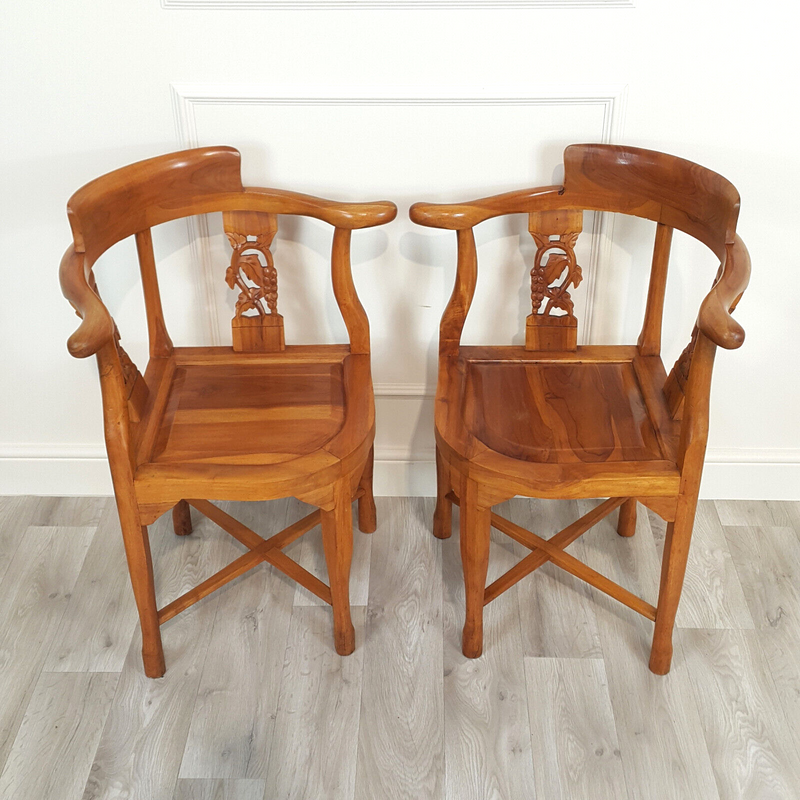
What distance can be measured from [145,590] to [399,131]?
1001 mm

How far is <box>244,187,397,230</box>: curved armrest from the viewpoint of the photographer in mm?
1652

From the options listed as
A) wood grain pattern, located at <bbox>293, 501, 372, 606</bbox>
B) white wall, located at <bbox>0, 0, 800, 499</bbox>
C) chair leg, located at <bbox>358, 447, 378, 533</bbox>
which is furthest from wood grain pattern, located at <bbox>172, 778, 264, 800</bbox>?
white wall, located at <bbox>0, 0, 800, 499</bbox>

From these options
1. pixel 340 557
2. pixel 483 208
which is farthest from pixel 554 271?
pixel 340 557

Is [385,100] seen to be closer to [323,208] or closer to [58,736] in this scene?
[323,208]

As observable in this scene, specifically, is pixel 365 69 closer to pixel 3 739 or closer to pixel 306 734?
pixel 306 734

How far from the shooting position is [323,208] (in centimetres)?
167

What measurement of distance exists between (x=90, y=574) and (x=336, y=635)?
1.98 feet

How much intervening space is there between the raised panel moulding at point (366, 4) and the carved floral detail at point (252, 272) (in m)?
0.41

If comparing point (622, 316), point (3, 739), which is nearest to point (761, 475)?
point (622, 316)

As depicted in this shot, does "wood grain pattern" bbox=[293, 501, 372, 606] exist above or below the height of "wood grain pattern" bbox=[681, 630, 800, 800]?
above

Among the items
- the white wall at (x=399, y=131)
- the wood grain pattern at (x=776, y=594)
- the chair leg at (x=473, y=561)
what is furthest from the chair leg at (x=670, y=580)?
the white wall at (x=399, y=131)

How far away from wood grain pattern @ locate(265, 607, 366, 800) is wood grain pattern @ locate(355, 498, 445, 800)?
0.07ft

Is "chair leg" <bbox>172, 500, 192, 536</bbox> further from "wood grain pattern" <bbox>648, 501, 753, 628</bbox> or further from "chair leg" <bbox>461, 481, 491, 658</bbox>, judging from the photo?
"wood grain pattern" <bbox>648, 501, 753, 628</bbox>

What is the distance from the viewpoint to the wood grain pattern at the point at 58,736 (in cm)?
154
